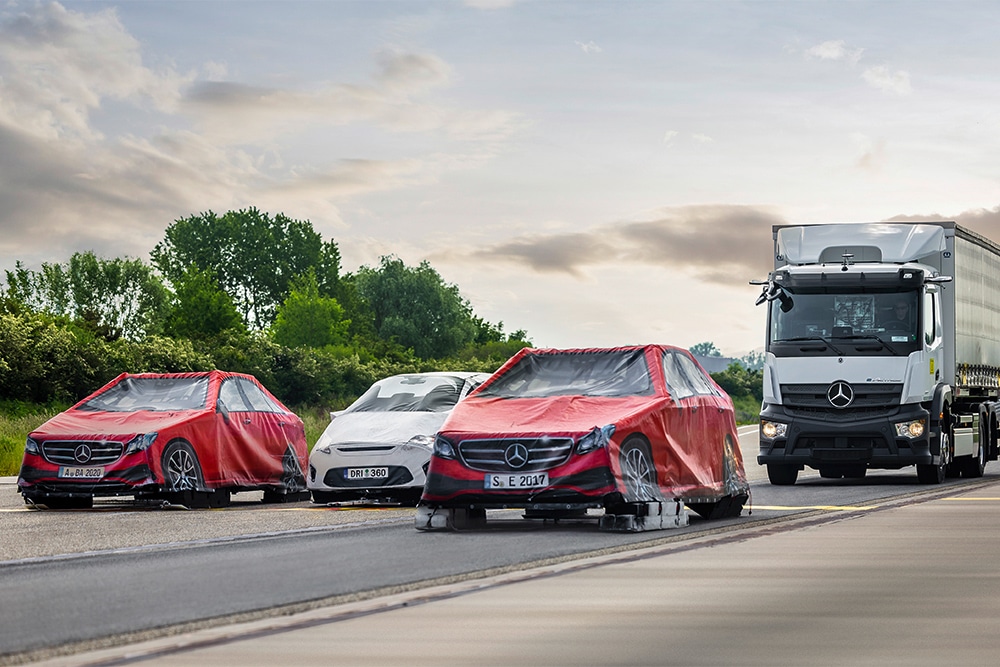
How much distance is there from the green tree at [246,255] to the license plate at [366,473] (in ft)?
332

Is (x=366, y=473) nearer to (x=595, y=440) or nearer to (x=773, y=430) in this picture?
(x=595, y=440)

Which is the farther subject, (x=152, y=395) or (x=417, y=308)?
(x=417, y=308)

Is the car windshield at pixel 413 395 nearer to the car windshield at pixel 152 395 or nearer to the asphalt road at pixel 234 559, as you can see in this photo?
the asphalt road at pixel 234 559

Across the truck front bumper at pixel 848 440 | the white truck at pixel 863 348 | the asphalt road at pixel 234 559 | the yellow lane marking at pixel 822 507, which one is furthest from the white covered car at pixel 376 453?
the truck front bumper at pixel 848 440

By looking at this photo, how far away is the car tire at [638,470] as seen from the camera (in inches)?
562

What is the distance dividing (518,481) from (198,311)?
8638 cm

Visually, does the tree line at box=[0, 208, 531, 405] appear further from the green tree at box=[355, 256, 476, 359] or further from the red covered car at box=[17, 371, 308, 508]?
the red covered car at box=[17, 371, 308, 508]

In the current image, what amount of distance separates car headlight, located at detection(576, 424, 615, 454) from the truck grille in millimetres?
10532

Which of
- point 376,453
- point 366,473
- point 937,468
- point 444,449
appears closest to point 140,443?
point 366,473

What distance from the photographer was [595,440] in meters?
14.1

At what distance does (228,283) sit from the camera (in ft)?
394

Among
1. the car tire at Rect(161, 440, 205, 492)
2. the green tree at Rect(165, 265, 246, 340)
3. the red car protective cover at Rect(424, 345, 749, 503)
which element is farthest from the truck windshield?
the green tree at Rect(165, 265, 246, 340)

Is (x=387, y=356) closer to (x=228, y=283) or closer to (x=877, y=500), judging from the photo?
(x=228, y=283)

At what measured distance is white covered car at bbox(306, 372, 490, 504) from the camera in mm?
17906
